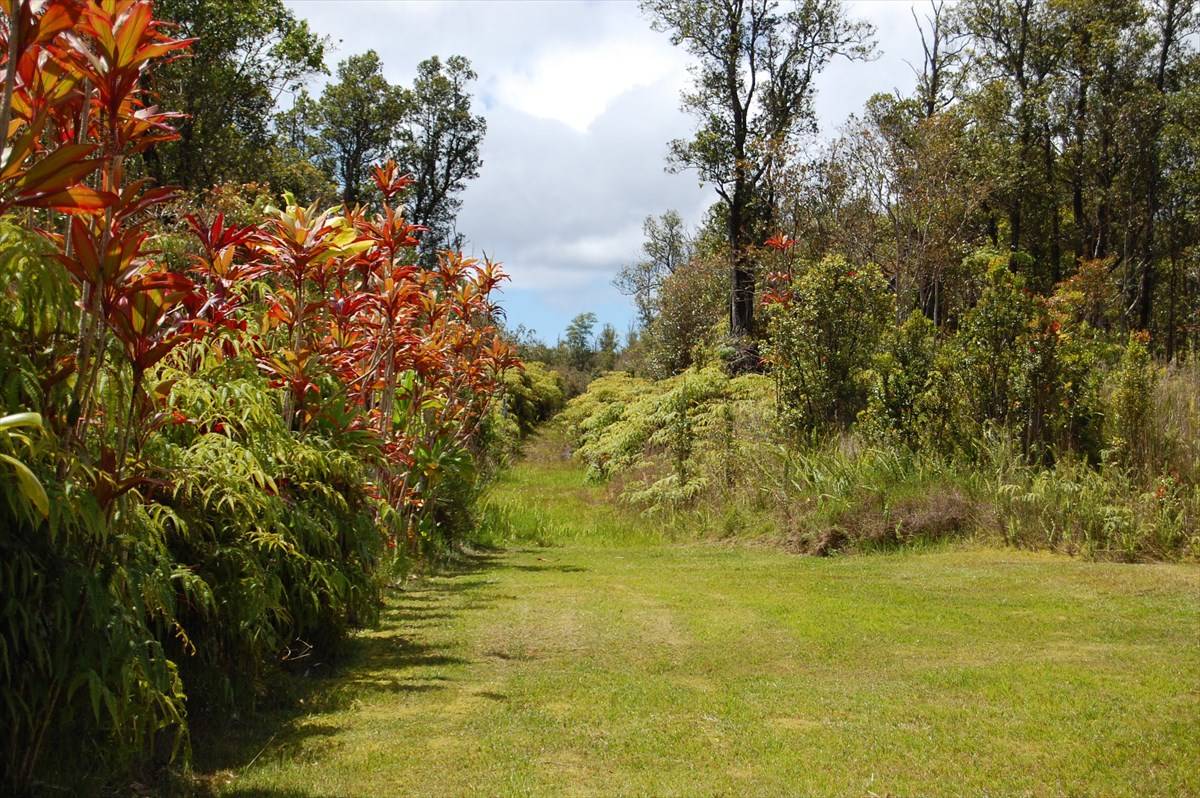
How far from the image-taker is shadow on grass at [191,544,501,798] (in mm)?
3402

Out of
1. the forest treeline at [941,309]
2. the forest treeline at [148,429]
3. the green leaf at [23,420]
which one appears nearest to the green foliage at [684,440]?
the forest treeline at [941,309]

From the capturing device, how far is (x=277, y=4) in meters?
23.6

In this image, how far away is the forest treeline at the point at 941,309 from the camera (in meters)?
9.42

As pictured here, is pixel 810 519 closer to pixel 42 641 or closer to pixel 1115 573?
pixel 1115 573

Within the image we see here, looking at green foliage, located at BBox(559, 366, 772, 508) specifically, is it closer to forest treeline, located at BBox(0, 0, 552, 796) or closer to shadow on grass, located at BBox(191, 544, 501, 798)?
shadow on grass, located at BBox(191, 544, 501, 798)

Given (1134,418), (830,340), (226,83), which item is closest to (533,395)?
(226,83)

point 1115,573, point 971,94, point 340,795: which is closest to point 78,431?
point 340,795

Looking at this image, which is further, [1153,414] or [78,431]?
[1153,414]

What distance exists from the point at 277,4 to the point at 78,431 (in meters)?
24.0

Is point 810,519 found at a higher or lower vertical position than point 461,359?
lower

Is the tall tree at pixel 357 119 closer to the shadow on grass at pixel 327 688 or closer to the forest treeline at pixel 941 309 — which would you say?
the forest treeline at pixel 941 309


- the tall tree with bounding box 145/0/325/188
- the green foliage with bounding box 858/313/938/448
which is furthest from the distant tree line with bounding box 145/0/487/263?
the green foliage with bounding box 858/313/938/448

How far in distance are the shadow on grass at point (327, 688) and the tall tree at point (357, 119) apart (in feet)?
99.7

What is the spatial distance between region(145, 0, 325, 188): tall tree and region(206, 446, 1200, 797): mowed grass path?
1857 centimetres
